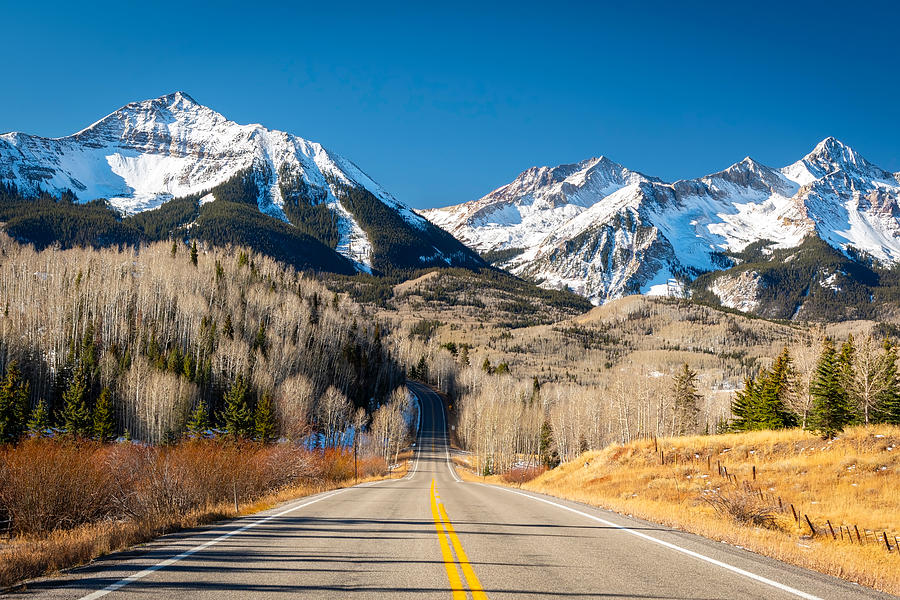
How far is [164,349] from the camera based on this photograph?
82688mm

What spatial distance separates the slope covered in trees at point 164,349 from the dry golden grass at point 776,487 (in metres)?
42.0

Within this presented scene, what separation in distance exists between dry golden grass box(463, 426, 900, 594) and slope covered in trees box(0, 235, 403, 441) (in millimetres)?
42006

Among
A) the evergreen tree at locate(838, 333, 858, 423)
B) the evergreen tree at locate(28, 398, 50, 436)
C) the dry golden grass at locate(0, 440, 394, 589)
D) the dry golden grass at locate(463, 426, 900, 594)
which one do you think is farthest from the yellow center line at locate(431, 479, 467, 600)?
the evergreen tree at locate(28, 398, 50, 436)

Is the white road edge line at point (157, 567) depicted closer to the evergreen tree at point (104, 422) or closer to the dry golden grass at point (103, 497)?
the dry golden grass at point (103, 497)

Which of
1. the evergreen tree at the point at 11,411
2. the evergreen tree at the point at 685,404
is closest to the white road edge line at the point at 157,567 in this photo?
the evergreen tree at the point at 11,411

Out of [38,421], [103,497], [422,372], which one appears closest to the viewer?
[103,497]

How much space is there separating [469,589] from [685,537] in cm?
649

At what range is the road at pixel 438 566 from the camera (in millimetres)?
6027

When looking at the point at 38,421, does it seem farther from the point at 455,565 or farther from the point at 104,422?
the point at 455,565

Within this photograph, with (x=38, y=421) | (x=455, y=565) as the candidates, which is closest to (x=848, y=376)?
(x=455, y=565)

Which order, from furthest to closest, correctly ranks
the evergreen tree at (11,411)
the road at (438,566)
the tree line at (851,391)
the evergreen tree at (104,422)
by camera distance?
the evergreen tree at (104,422), the evergreen tree at (11,411), the tree line at (851,391), the road at (438,566)

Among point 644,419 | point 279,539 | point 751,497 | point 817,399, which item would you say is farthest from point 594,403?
point 279,539

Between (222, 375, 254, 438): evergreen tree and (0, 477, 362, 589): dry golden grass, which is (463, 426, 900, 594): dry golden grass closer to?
(0, 477, 362, 589): dry golden grass

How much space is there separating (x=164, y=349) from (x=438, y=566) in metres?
88.3
